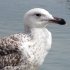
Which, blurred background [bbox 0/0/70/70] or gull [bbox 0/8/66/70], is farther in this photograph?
blurred background [bbox 0/0/70/70]

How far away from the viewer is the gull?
10.4 m

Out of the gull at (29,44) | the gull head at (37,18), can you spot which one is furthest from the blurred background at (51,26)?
the gull head at (37,18)

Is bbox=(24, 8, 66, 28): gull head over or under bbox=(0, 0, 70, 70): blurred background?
over

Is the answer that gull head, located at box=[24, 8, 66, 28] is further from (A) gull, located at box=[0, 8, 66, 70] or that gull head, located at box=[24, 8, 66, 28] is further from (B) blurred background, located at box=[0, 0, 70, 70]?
(B) blurred background, located at box=[0, 0, 70, 70]

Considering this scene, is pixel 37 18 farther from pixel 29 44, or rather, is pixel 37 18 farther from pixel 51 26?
pixel 51 26

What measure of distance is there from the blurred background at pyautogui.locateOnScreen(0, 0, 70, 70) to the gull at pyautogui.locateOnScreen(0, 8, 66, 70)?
13.0 ft

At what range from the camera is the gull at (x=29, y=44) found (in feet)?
34.3

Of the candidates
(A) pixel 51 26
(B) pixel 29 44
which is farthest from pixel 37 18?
(A) pixel 51 26

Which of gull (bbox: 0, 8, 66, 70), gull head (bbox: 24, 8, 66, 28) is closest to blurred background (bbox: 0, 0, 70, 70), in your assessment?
gull (bbox: 0, 8, 66, 70)

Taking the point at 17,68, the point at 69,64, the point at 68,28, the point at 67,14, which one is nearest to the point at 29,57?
the point at 17,68

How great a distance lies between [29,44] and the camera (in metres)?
10.5

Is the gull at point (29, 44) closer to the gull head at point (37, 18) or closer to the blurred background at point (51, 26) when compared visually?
the gull head at point (37, 18)

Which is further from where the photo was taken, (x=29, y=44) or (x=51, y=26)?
(x=51, y=26)

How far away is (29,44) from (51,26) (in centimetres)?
943
